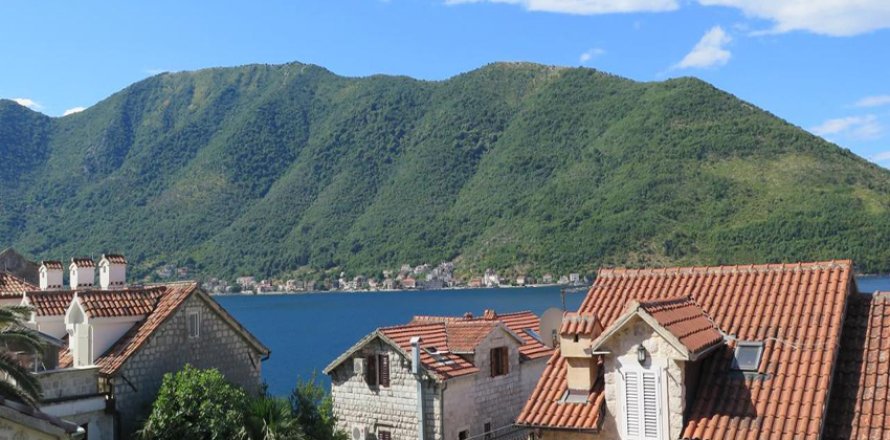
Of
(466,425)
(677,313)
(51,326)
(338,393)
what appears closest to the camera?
(677,313)

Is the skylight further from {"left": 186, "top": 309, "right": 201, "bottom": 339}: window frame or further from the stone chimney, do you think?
the stone chimney

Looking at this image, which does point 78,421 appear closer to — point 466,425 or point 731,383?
point 466,425

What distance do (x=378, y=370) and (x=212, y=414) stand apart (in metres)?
A: 7.11

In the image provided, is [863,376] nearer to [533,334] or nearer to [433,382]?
[433,382]

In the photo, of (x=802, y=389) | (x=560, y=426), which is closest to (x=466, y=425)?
(x=560, y=426)

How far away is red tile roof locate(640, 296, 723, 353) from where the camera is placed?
47.3 ft

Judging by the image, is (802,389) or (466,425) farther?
(466,425)

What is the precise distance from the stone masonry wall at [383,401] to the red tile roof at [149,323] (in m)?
3.90

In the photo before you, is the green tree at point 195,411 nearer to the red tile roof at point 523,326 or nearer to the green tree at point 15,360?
the green tree at point 15,360

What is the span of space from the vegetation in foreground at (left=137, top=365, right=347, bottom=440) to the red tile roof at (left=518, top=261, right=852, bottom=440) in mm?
9734

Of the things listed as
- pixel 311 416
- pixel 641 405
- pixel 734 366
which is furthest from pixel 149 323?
pixel 734 366

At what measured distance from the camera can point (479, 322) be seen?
30.2m

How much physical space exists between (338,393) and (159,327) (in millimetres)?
7624

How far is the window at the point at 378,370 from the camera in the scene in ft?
92.2
